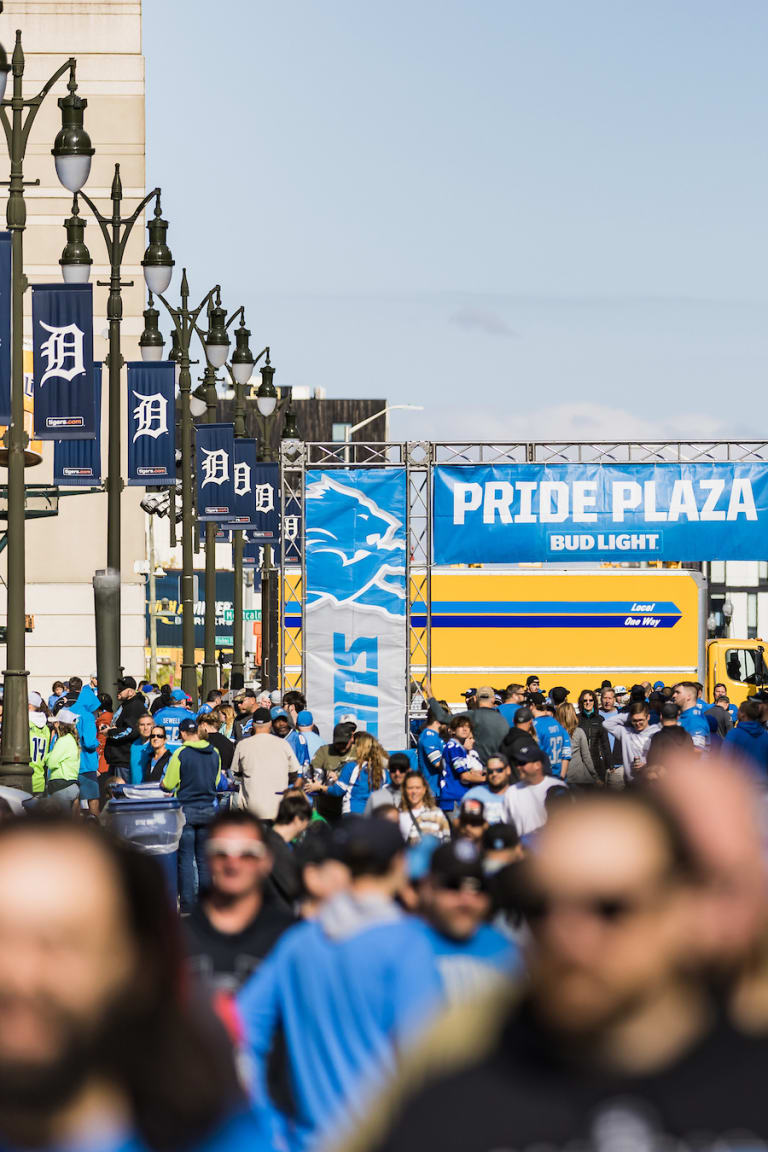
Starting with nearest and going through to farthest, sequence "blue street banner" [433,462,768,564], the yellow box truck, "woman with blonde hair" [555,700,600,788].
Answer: "woman with blonde hair" [555,700,600,788] < "blue street banner" [433,462,768,564] < the yellow box truck

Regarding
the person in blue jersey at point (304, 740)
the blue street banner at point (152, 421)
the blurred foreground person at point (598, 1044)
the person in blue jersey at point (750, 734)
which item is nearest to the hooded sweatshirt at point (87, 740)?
the person in blue jersey at point (304, 740)

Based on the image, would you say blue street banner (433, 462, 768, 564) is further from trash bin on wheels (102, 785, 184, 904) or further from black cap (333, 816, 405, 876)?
black cap (333, 816, 405, 876)

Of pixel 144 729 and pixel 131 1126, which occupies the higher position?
pixel 131 1126

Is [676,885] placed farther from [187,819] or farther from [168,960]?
[187,819]

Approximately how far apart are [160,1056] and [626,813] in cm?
59

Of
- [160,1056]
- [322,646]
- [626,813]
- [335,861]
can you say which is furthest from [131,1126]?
[322,646]

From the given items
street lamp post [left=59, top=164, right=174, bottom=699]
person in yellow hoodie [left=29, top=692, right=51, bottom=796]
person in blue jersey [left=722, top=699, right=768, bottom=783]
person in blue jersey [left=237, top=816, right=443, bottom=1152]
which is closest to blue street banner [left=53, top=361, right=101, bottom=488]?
street lamp post [left=59, top=164, right=174, bottom=699]

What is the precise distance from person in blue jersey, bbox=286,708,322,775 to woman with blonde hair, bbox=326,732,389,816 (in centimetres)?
303

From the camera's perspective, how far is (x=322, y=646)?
2798 centimetres

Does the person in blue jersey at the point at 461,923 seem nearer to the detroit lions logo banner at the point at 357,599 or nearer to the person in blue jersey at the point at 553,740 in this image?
the person in blue jersey at the point at 553,740

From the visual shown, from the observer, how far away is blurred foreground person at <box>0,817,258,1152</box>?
7.23 feet

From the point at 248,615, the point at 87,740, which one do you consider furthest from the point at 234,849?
the point at 248,615

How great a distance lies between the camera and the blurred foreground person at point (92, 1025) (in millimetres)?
2205

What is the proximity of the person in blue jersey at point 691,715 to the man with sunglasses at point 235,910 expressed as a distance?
1154 cm
